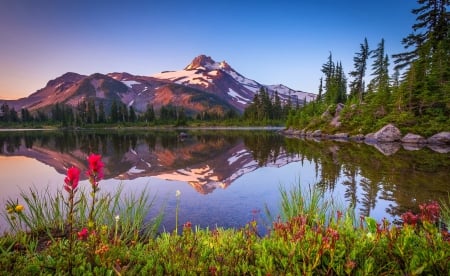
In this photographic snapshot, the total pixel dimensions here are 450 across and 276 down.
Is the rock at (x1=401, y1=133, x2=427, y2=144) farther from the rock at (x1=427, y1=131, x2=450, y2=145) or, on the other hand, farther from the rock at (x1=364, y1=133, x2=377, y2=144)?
the rock at (x1=364, y1=133, x2=377, y2=144)

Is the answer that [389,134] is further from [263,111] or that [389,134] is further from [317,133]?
[263,111]

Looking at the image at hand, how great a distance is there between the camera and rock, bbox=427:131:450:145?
38.0 meters

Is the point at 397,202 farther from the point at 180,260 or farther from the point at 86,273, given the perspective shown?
the point at 86,273

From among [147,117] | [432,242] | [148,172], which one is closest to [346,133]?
[148,172]

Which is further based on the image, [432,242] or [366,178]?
[366,178]

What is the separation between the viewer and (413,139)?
4119cm

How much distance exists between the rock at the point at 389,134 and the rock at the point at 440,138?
4.33 metres

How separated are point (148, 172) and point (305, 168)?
10.5 metres

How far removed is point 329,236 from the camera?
4.00 metres

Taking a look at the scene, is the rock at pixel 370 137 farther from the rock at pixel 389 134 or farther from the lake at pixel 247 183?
the lake at pixel 247 183

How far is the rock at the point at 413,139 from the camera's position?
40.3 meters

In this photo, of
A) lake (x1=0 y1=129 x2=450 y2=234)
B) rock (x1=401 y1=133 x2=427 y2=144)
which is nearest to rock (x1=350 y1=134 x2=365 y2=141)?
rock (x1=401 y1=133 x2=427 y2=144)

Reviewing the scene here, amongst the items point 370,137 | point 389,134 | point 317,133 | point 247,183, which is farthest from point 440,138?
point 247,183

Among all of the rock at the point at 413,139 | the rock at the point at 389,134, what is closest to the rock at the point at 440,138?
the rock at the point at 413,139
